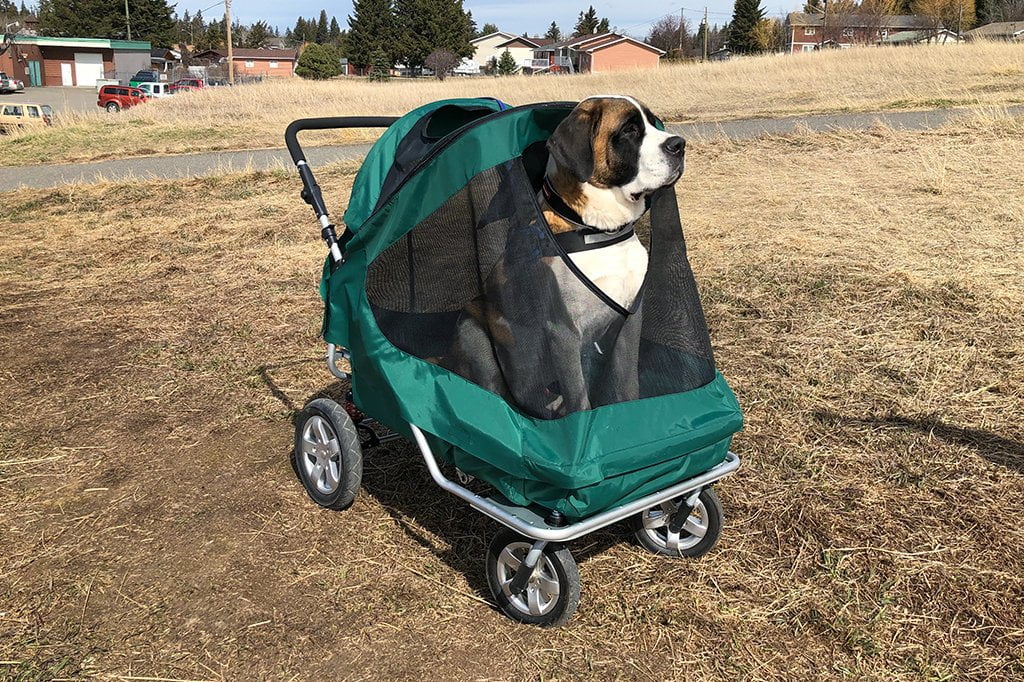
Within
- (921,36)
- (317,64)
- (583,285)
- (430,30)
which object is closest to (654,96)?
(583,285)

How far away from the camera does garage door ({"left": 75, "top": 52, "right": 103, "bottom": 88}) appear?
7012cm

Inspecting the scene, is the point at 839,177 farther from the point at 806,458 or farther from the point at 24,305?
the point at 24,305

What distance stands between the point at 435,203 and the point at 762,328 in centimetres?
333

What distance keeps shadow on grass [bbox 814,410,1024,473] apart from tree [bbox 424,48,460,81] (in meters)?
65.3

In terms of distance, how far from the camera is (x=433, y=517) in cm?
355

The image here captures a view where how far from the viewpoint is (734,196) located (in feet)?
31.8

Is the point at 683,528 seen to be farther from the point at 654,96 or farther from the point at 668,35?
the point at 668,35

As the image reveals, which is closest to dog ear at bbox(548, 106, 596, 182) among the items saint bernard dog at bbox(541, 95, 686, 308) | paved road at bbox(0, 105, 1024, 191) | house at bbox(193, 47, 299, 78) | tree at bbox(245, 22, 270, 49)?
saint bernard dog at bbox(541, 95, 686, 308)

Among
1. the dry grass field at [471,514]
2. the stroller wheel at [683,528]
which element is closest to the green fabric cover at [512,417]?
the stroller wheel at [683,528]

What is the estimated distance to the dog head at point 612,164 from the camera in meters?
2.81

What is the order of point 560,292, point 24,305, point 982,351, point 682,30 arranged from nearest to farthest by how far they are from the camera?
point 560,292 → point 982,351 → point 24,305 → point 682,30

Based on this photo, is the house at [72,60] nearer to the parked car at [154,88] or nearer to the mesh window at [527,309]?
the parked car at [154,88]

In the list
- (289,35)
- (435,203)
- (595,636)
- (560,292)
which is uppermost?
(289,35)

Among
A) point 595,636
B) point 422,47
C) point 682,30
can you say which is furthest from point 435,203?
point 682,30
